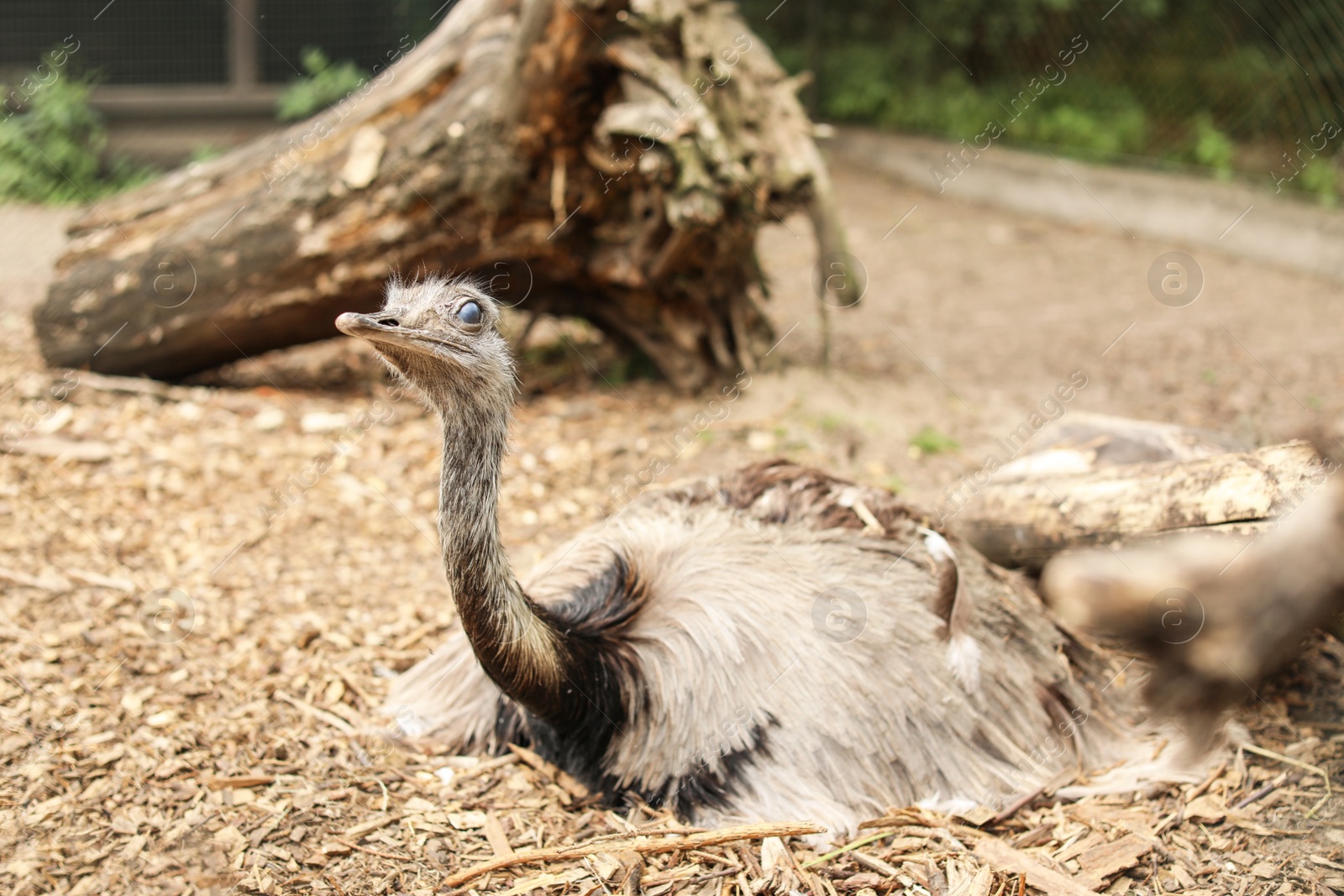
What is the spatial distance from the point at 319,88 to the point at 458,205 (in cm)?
590

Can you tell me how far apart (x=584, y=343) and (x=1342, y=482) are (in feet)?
16.6

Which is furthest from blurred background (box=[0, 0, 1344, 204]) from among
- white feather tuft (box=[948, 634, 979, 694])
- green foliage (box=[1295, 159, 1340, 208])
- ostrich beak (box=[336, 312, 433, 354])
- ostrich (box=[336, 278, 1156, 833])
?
ostrich beak (box=[336, 312, 433, 354])

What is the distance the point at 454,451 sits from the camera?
272cm

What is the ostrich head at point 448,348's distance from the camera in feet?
8.74

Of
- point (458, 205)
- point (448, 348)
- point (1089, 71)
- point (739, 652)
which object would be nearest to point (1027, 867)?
point (739, 652)

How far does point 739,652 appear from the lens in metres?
3.17

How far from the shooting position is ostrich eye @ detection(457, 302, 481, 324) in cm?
278

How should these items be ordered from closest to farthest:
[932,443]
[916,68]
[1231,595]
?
[1231,595], [932,443], [916,68]

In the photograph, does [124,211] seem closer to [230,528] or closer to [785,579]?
[230,528]

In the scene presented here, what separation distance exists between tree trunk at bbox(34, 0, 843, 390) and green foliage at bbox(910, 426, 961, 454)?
101cm

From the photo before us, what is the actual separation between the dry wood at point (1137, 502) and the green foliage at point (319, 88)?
8199mm

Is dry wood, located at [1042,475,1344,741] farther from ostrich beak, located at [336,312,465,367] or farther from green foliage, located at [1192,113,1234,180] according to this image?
green foliage, located at [1192,113,1234,180]

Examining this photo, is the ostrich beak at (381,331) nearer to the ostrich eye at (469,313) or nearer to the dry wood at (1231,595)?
the ostrich eye at (469,313)

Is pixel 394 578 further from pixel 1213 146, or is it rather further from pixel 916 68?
pixel 916 68
